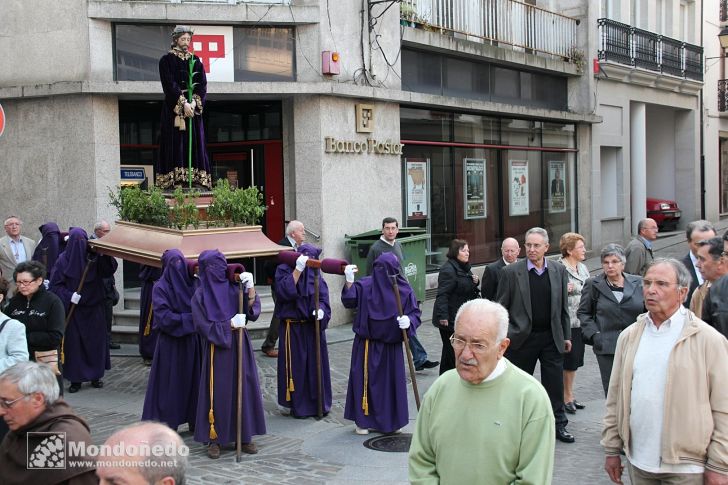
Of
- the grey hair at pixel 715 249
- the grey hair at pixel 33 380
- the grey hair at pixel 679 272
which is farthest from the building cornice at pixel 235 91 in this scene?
the grey hair at pixel 679 272

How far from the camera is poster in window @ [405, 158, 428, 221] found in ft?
58.7

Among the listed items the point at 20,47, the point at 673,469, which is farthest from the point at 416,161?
the point at 673,469

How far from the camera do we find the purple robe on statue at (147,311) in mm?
12008

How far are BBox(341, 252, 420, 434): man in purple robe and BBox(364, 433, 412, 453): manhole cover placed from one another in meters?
0.08

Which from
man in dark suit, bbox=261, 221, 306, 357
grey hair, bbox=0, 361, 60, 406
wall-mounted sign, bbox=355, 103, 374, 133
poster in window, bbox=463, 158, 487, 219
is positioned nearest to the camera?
grey hair, bbox=0, 361, 60, 406

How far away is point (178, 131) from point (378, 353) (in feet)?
13.1

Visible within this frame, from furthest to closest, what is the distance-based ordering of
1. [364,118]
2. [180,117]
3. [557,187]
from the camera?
[557,187] < [364,118] < [180,117]

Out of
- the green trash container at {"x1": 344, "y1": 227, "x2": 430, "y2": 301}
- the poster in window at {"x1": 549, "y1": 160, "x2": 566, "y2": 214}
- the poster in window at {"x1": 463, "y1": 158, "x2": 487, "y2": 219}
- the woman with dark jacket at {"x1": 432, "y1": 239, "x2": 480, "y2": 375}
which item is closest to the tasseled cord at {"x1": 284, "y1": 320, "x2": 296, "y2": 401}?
the woman with dark jacket at {"x1": 432, "y1": 239, "x2": 480, "y2": 375}

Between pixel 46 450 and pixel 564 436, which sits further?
pixel 564 436

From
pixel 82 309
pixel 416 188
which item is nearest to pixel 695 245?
pixel 82 309

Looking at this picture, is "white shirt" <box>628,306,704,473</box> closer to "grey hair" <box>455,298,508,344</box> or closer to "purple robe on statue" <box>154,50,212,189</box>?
"grey hair" <box>455,298,508,344</box>

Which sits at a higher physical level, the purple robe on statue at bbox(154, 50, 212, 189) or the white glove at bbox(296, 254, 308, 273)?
the purple robe on statue at bbox(154, 50, 212, 189)

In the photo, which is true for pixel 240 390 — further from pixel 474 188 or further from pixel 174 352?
pixel 474 188

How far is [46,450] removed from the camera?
4.46 m
